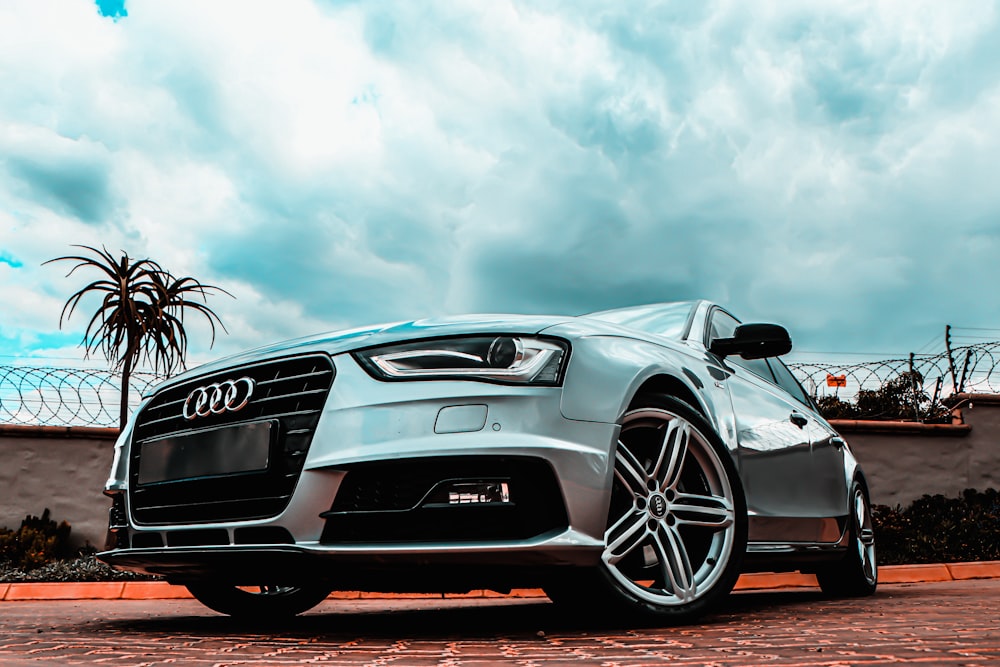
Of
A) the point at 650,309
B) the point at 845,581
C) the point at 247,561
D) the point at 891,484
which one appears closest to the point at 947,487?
the point at 891,484

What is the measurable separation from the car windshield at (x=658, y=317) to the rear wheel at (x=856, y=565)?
1.64 m

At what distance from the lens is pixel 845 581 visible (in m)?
5.52

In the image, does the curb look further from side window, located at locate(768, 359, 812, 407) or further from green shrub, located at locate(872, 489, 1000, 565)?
side window, located at locate(768, 359, 812, 407)

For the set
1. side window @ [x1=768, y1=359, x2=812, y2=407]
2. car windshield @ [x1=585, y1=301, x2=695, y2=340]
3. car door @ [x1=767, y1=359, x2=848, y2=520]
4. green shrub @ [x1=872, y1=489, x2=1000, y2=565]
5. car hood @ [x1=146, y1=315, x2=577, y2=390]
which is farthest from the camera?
green shrub @ [x1=872, y1=489, x2=1000, y2=565]

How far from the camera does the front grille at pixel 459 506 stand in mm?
2838

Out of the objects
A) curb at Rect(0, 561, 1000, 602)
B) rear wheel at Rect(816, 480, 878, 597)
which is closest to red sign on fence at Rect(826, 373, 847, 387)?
curb at Rect(0, 561, 1000, 602)

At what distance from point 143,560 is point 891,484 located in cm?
954

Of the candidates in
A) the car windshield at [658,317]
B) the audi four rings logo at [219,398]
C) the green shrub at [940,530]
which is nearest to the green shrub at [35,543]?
the audi four rings logo at [219,398]

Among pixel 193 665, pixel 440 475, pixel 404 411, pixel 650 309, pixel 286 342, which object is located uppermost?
pixel 650 309

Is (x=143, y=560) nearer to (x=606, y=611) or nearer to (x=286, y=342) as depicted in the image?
(x=286, y=342)

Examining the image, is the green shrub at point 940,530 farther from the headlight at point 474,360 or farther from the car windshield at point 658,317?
the headlight at point 474,360

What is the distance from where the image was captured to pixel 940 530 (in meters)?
10.2

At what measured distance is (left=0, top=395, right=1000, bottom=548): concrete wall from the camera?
10.3m

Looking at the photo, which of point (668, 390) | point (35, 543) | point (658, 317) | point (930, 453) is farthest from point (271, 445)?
point (930, 453)
